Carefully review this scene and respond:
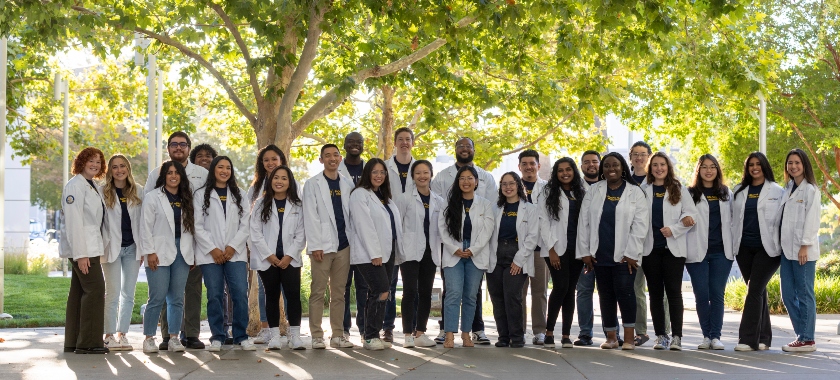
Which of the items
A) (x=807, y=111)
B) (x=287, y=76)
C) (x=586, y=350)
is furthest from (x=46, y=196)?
(x=586, y=350)

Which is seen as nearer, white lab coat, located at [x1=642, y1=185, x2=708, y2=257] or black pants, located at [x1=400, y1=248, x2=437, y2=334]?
white lab coat, located at [x1=642, y1=185, x2=708, y2=257]

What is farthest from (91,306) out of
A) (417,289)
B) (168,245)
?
(417,289)

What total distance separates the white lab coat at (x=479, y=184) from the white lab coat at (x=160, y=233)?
2663mm

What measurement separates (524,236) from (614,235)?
86 centimetres

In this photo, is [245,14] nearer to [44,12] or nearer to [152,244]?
[44,12]

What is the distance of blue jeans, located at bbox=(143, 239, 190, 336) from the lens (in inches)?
377

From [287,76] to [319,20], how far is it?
3.26ft

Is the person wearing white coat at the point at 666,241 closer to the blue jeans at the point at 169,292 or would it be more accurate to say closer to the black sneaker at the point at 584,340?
the black sneaker at the point at 584,340

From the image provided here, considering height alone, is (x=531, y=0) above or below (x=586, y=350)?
above

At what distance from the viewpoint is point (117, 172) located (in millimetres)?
9648

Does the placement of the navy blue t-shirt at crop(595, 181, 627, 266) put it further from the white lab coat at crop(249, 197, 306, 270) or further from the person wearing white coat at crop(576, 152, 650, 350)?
the white lab coat at crop(249, 197, 306, 270)

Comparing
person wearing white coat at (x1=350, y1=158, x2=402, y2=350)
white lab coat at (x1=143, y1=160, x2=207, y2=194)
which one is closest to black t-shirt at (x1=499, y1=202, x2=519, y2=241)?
person wearing white coat at (x1=350, y1=158, x2=402, y2=350)

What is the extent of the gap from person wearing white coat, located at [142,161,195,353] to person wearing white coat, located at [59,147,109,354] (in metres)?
0.40

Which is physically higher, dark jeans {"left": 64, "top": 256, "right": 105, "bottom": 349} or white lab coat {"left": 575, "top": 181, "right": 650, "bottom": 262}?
white lab coat {"left": 575, "top": 181, "right": 650, "bottom": 262}
